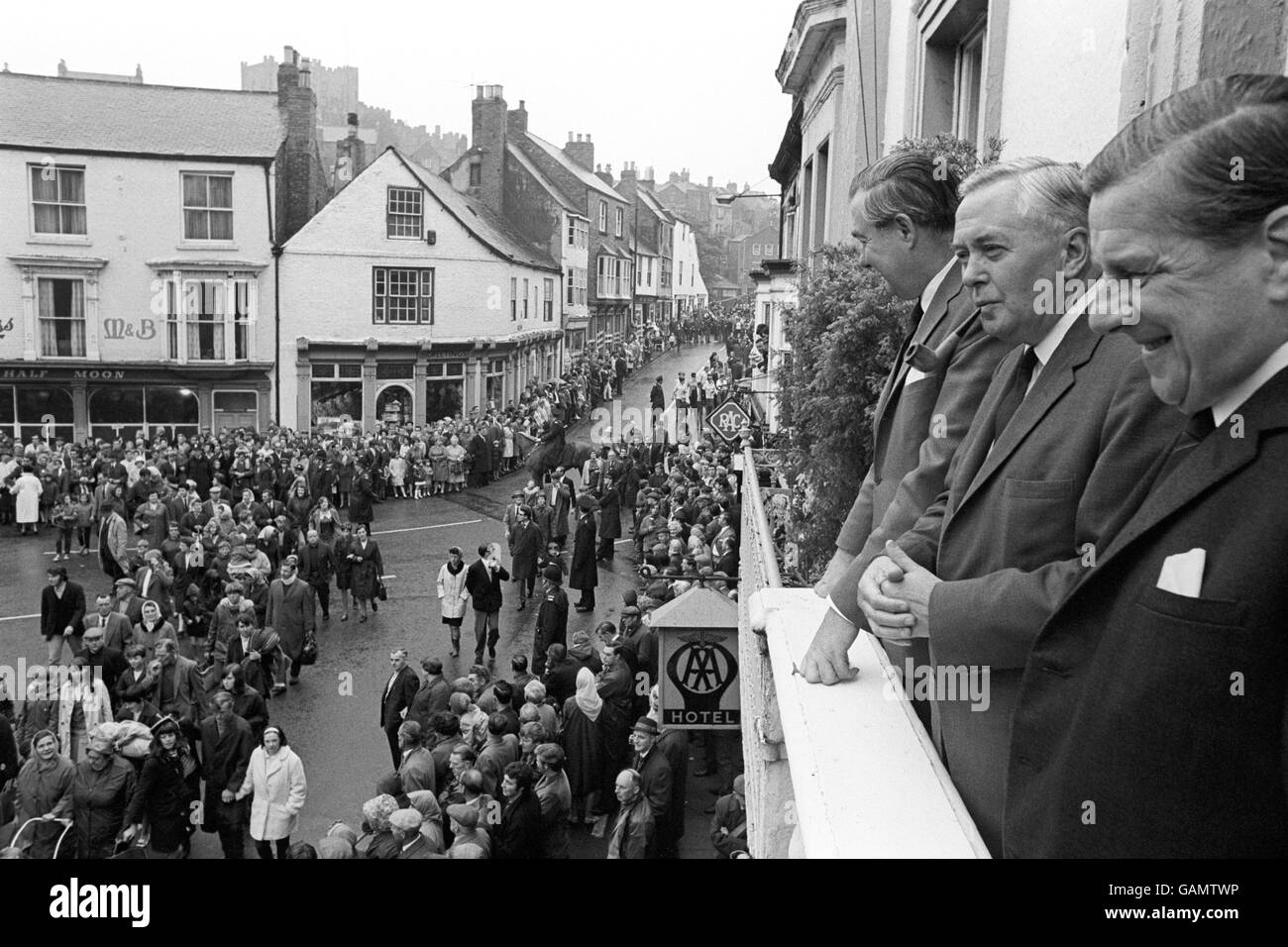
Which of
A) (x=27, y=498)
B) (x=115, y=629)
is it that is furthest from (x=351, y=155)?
(x=115, y=629)

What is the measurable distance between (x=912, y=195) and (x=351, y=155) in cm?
3948

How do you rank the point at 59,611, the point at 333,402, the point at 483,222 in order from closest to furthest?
the point at 59,611 < the point at 333,402 < the point at 483,222

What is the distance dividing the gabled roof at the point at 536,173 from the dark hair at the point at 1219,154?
1891 inches

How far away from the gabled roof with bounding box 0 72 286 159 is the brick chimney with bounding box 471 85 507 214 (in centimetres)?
1566

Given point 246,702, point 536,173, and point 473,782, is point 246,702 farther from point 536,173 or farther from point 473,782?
point 536,173

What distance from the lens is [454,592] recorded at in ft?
52.2

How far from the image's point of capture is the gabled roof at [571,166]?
5459 centimetres

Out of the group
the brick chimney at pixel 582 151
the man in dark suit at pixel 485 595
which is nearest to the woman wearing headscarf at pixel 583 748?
the man in dark suit at pixel 485 595

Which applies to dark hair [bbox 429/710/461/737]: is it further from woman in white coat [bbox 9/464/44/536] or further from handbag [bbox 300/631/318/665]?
woman in white coat [bbox 9/464/44/536]

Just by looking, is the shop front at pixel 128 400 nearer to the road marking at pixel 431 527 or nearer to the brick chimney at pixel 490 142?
the road marking at pixel 431 527

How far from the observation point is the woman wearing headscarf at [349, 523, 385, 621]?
18.0 meters

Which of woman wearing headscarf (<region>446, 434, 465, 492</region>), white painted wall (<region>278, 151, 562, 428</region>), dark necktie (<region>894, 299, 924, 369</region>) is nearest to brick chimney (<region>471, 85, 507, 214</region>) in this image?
white painted wall (<region>278, 151, 562, 428</region>)

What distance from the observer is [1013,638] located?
6.42 feet
